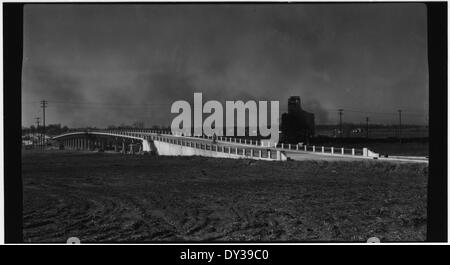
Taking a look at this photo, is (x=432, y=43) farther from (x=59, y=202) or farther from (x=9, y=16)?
(x=59, y=202)

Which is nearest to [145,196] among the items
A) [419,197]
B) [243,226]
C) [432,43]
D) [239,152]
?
[243,226]

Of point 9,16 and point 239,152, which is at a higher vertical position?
point 9,16

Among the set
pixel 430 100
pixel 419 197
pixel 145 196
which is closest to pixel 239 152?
pixel 145 196

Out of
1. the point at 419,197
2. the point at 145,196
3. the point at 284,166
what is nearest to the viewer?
the point at 419,197

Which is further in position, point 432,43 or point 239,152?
point 239,152
